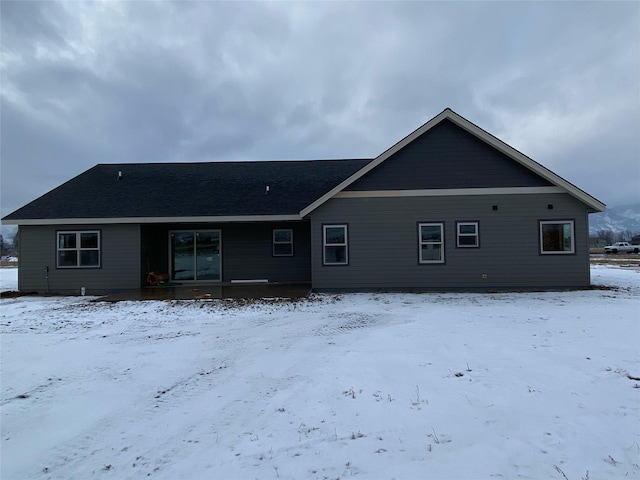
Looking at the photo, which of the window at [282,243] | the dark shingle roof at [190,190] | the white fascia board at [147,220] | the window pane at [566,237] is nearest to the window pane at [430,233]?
the window pane at [566,237]

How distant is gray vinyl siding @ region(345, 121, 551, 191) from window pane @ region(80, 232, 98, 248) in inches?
369

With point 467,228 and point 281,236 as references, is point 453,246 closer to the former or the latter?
point 467,228

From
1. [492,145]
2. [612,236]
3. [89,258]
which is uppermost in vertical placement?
[492,145]

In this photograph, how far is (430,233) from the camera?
12.9 meters

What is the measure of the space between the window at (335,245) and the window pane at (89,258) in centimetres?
832

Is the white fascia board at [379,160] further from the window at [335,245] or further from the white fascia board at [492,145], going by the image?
the window at [335,245]

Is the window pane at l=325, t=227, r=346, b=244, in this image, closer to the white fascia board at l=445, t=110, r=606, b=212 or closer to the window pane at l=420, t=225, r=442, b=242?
the window pane at l=420, t=225, r=442, b=242

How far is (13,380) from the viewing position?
16.8 feet

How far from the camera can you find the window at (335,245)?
1292 cm

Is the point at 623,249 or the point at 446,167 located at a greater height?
the point at 446,167

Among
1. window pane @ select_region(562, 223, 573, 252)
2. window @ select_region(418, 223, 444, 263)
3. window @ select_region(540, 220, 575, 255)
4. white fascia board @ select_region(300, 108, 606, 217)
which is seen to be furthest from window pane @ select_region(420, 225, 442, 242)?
window pane @ select_region(562, 223, 573, 252)

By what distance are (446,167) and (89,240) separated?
12.9 meters

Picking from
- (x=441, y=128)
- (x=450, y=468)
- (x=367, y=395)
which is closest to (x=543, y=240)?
(x=441, y=128)

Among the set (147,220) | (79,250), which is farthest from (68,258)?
(147,220)
